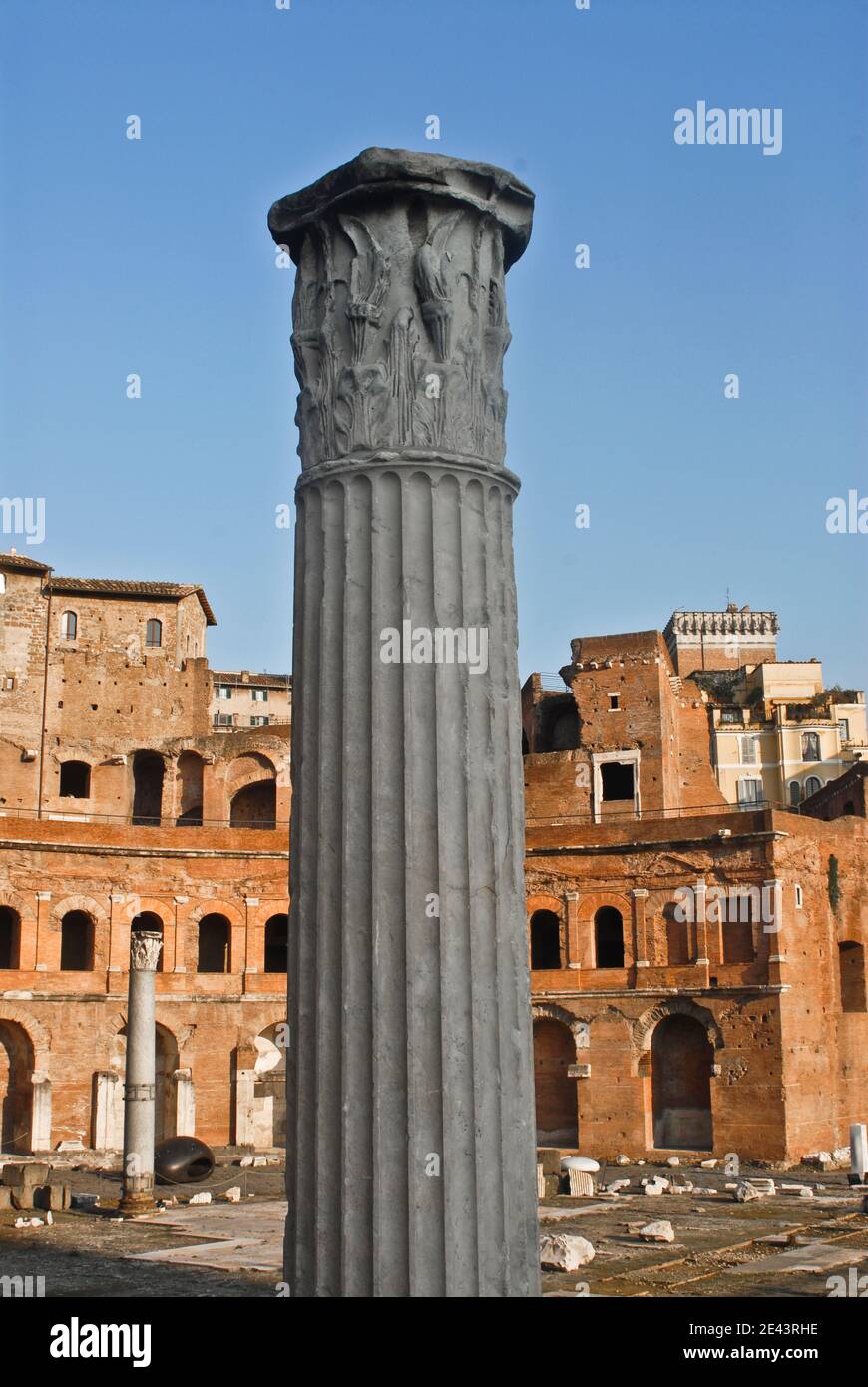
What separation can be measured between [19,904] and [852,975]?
59.6 ft

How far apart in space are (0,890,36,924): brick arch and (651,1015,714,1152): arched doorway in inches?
522

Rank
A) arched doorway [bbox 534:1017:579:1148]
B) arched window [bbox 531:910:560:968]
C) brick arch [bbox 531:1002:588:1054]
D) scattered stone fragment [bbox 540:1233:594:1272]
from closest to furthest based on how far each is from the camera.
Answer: scattered stone fragment [bbox 540:1233:594:1272] → brick arch [bbox 531:1002:588:1054] → arched doorway [bbox 534:1017:579:1148] → arched window [bbox 531:910:560:968]

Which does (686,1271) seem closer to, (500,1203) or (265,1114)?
(500,1203)

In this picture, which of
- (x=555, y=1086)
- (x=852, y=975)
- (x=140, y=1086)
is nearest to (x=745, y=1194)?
(x=555, y=1086)

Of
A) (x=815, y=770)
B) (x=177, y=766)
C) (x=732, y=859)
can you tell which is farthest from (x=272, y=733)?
(x=815, y=770)

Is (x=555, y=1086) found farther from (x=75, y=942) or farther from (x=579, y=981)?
(x=75, y=942)

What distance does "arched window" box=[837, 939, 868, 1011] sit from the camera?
105 feet

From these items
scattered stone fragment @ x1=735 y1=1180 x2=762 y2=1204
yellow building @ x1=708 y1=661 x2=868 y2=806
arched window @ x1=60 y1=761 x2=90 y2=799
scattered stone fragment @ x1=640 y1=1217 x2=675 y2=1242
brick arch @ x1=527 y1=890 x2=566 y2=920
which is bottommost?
scattered stone fragment @ x1=735 y1=1180 x2=762 y2=1204

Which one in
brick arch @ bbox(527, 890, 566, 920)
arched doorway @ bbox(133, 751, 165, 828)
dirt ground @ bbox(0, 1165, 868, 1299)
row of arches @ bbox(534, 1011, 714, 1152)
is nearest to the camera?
dirt ground @ bbox(0, 1165, 868, 1299)

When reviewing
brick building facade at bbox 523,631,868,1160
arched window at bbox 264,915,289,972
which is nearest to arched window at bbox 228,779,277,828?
arched window at bbox 264,915,289,972

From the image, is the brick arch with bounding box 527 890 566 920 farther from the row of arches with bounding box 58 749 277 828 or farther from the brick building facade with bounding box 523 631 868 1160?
the row of arches with bounding box 58 749 277 828

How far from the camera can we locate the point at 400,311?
5.81 metres

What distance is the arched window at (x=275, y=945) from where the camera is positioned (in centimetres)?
3534

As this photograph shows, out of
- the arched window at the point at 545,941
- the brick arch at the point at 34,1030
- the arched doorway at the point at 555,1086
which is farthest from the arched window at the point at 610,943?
the brick arch at the point at 34,1030
